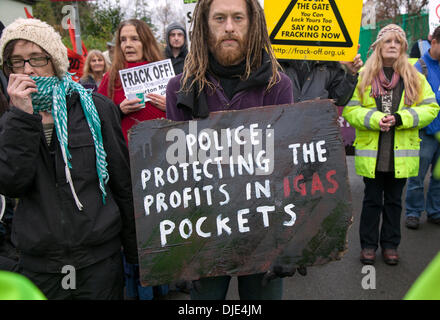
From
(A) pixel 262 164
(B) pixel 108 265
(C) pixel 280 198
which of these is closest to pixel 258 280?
(C) pixel 280 198

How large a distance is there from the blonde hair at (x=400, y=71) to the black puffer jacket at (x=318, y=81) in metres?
0.23

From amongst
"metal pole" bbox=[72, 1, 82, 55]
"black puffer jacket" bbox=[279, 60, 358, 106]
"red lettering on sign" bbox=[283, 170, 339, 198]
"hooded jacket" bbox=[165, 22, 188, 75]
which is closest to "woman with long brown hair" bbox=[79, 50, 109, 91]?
"metal pole" bbox=[72, 1, 82, 55]

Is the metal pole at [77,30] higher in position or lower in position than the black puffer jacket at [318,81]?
higher

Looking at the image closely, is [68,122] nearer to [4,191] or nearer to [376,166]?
[4,191]

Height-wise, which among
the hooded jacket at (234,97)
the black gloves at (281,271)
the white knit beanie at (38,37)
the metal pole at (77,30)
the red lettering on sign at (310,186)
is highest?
the metal pole at (77,30)

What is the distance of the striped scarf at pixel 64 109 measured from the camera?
5.14 ft

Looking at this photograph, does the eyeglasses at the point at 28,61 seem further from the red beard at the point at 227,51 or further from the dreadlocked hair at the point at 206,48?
the red beard at the point at 227,51

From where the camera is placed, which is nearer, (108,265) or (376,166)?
(108,265)

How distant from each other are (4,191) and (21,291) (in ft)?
3.64

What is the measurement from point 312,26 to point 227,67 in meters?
1.32

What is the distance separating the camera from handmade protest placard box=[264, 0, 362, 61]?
2551mm

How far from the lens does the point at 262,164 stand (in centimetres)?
147

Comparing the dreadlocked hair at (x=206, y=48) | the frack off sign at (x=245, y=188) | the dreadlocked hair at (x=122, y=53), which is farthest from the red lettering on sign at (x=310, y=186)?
the dreadlocked hair at (x=122, y=53)

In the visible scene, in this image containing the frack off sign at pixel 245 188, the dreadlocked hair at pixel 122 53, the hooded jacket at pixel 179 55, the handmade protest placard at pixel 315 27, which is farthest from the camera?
the hooded jacket at pixel 179 55
